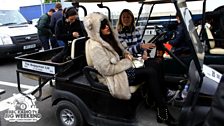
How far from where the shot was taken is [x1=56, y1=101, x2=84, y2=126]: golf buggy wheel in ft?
12.1

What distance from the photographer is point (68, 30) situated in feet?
17.0

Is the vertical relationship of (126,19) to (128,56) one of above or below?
above

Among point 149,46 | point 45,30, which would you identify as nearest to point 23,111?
point 149,46

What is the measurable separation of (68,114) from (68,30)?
72.7 inches

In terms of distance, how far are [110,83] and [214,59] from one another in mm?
1977

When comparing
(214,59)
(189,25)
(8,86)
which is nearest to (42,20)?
(8,86)

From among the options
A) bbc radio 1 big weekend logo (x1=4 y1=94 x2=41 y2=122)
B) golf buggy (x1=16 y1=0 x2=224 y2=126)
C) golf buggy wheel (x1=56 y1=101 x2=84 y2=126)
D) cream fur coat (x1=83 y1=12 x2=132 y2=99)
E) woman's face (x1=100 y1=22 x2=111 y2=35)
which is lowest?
bbc radio 1 big weekend logo (x1=4 y1=94 x2=41 y2=122)

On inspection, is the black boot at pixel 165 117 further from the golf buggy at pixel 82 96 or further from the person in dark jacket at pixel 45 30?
the person in dark jacket at pixel 45 30

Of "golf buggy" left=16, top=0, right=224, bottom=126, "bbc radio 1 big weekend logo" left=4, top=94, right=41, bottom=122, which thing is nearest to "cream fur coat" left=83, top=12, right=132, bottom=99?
"golf buggy" left=16, top=0, right=224, bottom=126

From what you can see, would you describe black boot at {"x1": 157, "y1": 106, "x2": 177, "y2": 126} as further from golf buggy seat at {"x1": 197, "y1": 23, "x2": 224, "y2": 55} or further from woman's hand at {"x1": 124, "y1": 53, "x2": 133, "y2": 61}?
golf buggy seat at {"x1": 197, "y1": 23, "x2": 224, "y2": 55}

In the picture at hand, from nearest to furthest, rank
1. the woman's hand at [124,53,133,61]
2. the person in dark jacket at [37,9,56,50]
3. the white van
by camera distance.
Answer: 1. the woman's hand at [124,53,133,61]
2. the person in dark jacket at [37,9,56,50]
3. the white van

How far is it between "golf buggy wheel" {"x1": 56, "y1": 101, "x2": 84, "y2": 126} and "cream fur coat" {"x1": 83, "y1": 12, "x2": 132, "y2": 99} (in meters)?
0.53

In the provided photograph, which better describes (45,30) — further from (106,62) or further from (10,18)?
(106,62)

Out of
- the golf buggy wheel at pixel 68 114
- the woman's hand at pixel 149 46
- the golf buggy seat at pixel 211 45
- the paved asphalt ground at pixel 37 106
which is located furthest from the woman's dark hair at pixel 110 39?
the golf buggy seat at pixel 211 45
